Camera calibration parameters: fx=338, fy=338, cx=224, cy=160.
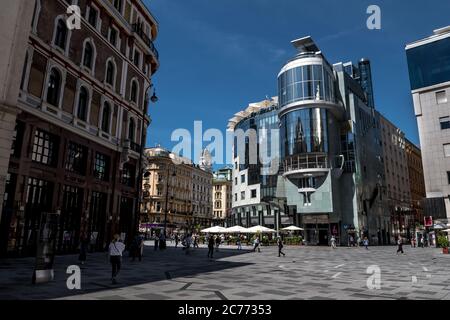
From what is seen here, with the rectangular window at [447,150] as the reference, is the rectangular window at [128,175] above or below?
below

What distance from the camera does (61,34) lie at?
23984 mm

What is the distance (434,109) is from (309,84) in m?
18.1

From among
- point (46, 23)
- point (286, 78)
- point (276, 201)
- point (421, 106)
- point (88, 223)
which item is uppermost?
point (286, 78)

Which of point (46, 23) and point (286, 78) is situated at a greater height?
point (286, 78)

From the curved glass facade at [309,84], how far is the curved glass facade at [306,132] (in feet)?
7.44

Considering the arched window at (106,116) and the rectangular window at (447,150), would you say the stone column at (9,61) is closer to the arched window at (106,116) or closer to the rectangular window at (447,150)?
the arched window at (106,116)

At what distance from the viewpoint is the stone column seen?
13984mm

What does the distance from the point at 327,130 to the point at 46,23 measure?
41940 mm

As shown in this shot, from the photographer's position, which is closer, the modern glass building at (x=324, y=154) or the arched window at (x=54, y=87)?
the arched window at (x=54, y=87)

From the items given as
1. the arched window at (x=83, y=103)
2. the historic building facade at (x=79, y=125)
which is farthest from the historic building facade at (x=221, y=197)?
the arched window at (x=83, y=103)

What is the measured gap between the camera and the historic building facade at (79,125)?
20.5 meters

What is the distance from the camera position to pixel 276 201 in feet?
205

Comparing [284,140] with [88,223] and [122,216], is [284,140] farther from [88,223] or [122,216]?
[88,223]
